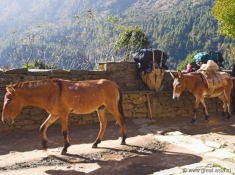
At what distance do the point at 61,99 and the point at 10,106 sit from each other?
0.96m

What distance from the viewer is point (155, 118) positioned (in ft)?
32.7

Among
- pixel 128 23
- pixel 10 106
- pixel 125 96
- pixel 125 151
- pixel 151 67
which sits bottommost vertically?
pixel 125 151

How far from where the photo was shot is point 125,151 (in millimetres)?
5906

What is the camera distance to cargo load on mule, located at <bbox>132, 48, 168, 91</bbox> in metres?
9.80

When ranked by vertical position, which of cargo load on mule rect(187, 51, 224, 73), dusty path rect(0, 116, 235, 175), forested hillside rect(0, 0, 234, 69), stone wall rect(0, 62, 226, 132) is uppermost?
forested hillside rect(0, 0, 234, 69)

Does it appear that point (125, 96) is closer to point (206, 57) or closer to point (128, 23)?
point (206, 57)

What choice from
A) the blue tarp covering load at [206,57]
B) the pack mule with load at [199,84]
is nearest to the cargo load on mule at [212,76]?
the pack mule with load at [199,84]

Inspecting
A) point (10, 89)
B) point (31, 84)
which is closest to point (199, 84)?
point (31, 84)

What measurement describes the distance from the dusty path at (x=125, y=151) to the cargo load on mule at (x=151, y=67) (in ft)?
6.12

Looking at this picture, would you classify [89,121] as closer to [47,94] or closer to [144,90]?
[144,90]

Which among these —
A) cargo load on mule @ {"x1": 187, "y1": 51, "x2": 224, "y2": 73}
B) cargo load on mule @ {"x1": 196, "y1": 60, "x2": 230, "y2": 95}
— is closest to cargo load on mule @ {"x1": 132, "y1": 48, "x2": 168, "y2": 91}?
cargo load on mule @ {"x1": 196, "y1": 60, "x2": 230, "y2": 95}

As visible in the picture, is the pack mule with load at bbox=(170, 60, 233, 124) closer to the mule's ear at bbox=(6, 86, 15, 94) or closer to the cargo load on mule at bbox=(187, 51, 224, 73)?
the cargo load on mule at bbox=(187, 51, 224, 73)

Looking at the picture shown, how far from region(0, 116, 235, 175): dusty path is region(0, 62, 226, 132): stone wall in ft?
1.25

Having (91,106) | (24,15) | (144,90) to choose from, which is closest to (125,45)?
(144,90)
